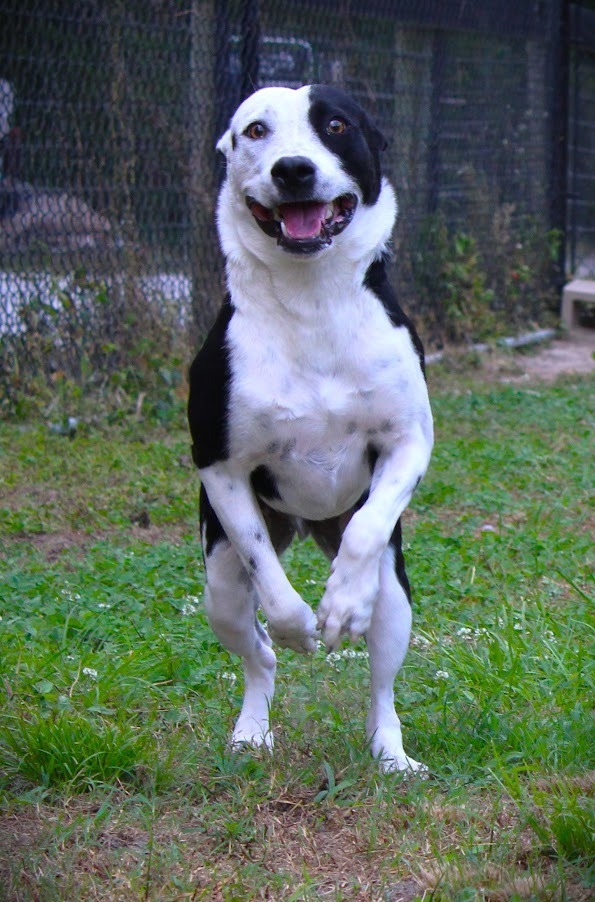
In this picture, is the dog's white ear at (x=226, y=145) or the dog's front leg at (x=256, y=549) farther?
the dog's white ear at (x=226, y=145)

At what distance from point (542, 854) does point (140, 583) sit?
2.13m

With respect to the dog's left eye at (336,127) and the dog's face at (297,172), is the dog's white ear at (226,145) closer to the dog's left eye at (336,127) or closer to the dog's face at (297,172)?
the dog's face at (297,172)

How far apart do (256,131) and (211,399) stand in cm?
67

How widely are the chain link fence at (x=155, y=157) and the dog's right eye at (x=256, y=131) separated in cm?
362

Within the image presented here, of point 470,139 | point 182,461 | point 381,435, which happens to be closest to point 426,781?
point 381,435

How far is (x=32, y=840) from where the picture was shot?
8.34ft

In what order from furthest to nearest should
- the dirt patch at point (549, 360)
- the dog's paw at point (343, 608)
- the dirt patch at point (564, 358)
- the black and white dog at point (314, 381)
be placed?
the dirt patch at point (564, 358) → the dirt patch at point (549, 360) → the black and white dog at point (314, 381) → the dog's paw at point (343, 608)

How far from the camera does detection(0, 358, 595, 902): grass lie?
2441mm

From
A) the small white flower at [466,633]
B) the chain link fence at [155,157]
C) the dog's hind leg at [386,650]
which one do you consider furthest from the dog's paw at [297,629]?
the chain link fence at [155,157]

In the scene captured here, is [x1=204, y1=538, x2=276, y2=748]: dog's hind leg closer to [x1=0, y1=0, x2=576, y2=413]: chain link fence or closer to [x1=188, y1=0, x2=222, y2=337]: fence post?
[x1=0, y1=0, x2=576, y2=413]: chain link fence

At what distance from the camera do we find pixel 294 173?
2814mm

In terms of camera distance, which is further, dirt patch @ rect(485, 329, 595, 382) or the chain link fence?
dirt patch @ rect(485, 329, 595, 382)

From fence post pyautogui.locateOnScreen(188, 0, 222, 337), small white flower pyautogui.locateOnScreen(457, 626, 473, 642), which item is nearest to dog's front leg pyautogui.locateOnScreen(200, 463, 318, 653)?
small white flower pyautogui.locateOnScreen(457, 626, 473, 642)

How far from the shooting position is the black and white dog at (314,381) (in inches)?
112
